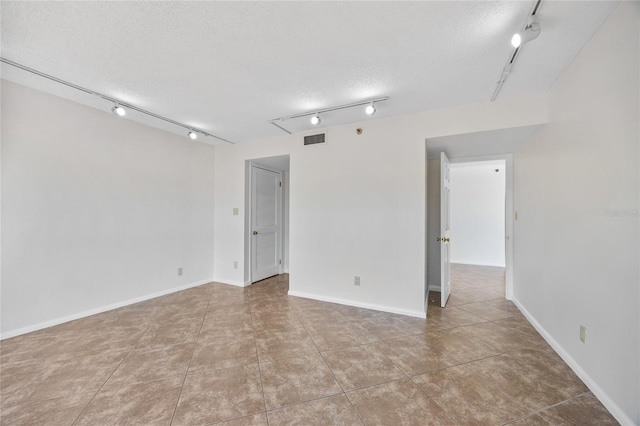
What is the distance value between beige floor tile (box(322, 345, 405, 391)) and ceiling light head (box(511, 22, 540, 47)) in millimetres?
2542

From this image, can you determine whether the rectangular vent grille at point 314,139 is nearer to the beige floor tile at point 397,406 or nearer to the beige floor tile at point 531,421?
the beige floor tile at point 397,406

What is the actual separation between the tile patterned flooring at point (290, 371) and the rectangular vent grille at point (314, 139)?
2.40m

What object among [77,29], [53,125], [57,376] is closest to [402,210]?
[77,29]

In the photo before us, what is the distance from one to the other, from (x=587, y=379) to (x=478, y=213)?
5169 mm

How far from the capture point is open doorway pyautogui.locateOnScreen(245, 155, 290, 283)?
4.48 m

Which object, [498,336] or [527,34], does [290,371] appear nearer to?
[498,336]

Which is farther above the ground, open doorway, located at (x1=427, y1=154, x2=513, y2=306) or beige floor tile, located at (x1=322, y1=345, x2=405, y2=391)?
open doorway, located at (x1=427, y1=154, x2=513, y2=306)

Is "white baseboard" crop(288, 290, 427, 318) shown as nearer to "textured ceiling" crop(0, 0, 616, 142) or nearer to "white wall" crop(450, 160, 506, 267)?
"textured ceiling" crop(0, 0, 616, 142)

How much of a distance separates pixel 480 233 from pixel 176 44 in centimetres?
697

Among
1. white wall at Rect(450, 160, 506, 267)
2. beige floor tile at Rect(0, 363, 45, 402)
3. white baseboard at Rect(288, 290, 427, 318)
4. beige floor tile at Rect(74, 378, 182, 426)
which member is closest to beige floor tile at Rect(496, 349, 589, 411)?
white baseboard at Rect(288, 290, 427, 318)

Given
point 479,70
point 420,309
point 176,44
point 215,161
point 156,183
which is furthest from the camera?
point 215,161

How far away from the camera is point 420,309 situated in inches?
121

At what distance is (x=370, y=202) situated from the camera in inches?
132

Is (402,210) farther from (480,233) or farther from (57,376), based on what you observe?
(480,233)
